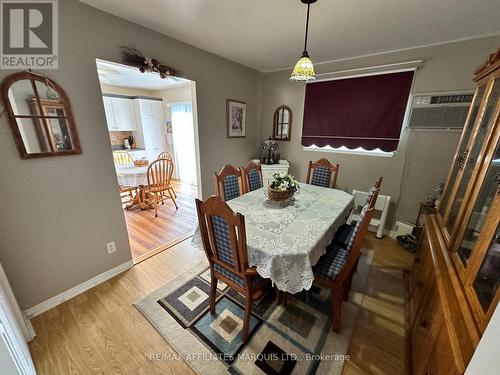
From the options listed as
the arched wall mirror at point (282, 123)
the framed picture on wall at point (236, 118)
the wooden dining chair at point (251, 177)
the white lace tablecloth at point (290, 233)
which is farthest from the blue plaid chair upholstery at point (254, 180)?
the arched wall mirror at point (282, 123)

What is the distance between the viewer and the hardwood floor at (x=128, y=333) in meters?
1.29

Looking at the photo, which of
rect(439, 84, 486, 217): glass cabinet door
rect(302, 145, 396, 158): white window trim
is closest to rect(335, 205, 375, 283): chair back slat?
rect(439, 84, 486, 217): glass cabinet door

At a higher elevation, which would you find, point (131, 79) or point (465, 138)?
point (131, 79)

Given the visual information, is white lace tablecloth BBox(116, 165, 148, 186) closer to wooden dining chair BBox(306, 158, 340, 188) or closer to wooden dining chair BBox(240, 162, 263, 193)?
wooden dining chair BBox(240, 162, 263, 193)

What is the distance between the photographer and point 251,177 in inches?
97.7

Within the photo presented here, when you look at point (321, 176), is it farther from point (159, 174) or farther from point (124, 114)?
point (124, 114)

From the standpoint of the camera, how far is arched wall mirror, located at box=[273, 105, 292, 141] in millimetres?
3479

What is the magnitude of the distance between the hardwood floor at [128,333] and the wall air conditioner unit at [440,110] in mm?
1796

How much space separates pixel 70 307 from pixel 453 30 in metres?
4.36

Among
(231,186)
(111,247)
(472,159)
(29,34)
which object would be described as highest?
(29,34)

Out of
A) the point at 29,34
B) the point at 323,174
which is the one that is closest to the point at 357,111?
the point at 323,174

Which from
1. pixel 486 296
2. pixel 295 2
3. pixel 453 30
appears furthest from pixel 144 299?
pixel 453 30

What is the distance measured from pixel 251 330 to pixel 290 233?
32.3 inches

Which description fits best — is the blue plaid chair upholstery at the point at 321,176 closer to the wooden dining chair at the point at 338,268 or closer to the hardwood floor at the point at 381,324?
the hardwood floor at the point at 381,324
